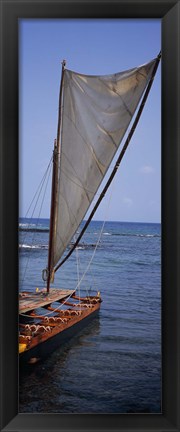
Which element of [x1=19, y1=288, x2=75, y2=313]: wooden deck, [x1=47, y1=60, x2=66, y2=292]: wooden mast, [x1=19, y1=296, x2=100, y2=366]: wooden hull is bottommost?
[x1=19, y1=296, x2=100, y2=366]: wooden hull

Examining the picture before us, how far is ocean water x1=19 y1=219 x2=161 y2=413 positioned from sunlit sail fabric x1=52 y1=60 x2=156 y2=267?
5.0 inches

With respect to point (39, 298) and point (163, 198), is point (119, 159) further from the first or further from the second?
point (39, 298)

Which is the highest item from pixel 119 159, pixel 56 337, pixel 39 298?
pixel 119 159

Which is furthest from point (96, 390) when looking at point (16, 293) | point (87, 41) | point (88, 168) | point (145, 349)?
point (87, 41)

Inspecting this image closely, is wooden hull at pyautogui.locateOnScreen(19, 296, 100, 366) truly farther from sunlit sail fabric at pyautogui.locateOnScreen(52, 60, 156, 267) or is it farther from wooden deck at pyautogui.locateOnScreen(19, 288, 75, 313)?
sunlit sail fabric at pyautogui.locateOnScreen(52, 60, 156, 267)

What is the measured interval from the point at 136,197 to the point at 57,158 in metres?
0.36

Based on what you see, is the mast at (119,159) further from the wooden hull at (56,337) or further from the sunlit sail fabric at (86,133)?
the wooden hull at (56,337)

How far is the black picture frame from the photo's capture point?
64.4 inches

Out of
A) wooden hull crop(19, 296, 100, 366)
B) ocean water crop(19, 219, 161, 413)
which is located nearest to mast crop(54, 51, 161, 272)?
ocean water crop(19, 219, 161, 413)

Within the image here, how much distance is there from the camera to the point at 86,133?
2.05m

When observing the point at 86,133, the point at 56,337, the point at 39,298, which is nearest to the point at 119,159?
the point at 86,133

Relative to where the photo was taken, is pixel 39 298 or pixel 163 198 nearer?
pixel 163 198

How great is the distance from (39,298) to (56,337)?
18 cm

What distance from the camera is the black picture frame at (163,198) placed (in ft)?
5.37
